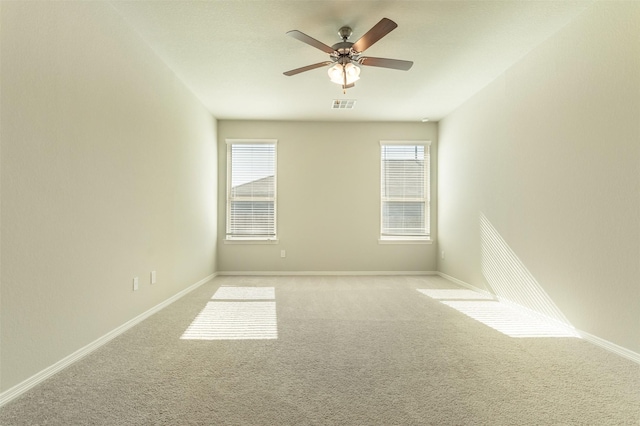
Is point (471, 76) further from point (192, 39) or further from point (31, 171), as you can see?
point (31, 171)

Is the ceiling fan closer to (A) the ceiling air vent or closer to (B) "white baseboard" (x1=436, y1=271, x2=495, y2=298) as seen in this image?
(A) the ceiling air vent

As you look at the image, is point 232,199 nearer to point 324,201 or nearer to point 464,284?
point 324,201

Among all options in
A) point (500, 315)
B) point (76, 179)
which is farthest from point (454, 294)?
point (76, 179)

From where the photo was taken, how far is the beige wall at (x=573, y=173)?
2.31 m

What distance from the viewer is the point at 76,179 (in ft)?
7.21

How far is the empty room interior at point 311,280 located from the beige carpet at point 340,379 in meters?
0.02

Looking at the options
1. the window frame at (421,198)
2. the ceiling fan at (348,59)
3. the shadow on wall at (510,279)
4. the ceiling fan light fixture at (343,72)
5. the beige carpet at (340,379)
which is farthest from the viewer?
the window frame at (421,198)

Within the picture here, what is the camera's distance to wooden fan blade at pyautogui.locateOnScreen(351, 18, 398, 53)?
2.26 metres

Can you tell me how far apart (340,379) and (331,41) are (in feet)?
9.52

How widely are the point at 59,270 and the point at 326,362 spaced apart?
1.84 m

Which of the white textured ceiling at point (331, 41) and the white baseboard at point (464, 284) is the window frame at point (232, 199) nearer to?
the white textured ceiling at point (331, 41)

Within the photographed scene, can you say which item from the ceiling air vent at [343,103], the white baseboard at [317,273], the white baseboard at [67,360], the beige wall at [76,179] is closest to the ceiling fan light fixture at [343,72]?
the ceiling air vent at [343,103]

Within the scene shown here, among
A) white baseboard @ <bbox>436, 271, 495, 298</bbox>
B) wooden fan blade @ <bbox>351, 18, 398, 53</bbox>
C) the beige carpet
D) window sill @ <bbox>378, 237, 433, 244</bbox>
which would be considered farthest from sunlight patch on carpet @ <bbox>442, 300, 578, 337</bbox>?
wooden fan blade @ <bbox>351, 18, 398, 53</bbox>

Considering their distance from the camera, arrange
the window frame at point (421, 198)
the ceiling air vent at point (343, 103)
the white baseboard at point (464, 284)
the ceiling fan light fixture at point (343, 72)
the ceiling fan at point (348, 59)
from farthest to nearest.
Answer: the window frame at point (421, 198) < the ceiling air vent at point (343, 103) < the white baseboard at point (464, 284) < the ceiling fan light fixture at point (343, 72) < the ceiling fan at point (348, 59)
